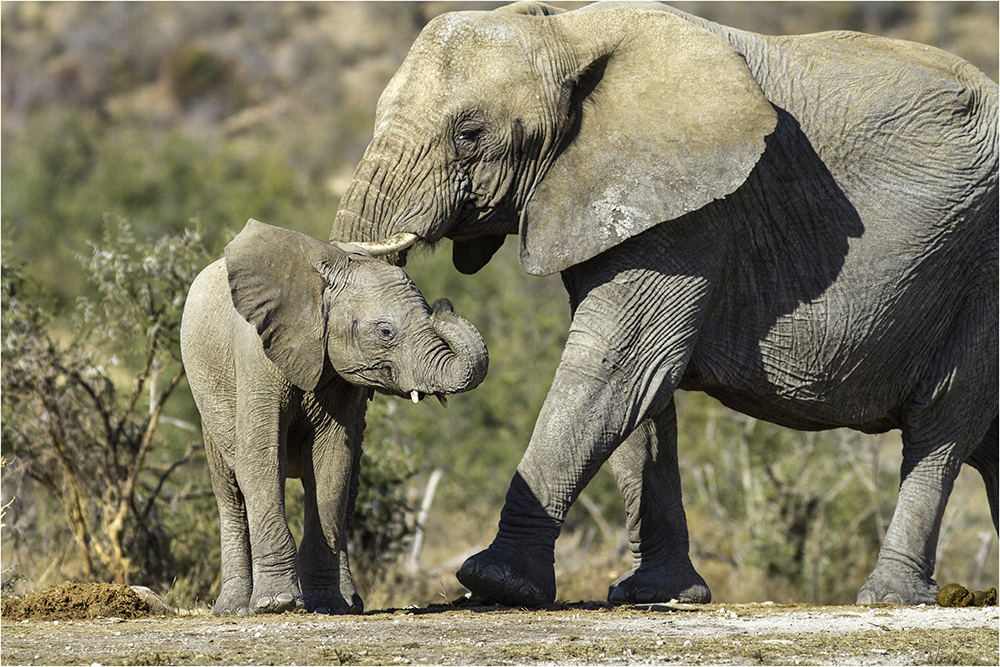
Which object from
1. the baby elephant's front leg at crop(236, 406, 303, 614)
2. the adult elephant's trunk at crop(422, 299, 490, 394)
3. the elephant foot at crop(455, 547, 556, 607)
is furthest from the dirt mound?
the adult elephant's trunk at crop(422, 299, 490, 394)

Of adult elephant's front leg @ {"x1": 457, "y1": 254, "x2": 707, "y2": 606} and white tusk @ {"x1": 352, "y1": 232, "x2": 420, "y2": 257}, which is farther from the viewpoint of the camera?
adult elephant's front leg @ {"x1": 457, "y1": 254, "x2": 707, "y2": 606}

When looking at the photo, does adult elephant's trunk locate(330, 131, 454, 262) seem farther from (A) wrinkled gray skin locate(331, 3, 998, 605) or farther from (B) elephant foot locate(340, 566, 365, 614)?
(B) elephant foot locate(340, 566, 365, 614)

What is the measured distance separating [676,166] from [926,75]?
1373mm

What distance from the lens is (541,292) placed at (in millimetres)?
16391

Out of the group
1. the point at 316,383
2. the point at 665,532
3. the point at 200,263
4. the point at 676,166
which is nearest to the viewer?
the point at 316,383

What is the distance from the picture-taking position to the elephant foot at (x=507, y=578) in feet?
17.9

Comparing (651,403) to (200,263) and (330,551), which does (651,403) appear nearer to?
(330,551)

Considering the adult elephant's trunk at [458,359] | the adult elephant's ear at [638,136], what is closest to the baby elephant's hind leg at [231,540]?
the adult elephant's trunk at [458,359]

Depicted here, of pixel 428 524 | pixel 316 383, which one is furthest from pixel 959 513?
pixel 316 383

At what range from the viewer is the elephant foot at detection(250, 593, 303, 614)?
522 centimetres

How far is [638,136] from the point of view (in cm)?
566

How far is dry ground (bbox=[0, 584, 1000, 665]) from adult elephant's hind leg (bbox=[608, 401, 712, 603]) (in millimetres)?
850

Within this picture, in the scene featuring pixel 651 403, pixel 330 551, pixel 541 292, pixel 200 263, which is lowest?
pixel 330 551

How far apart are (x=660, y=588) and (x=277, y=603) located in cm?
213
